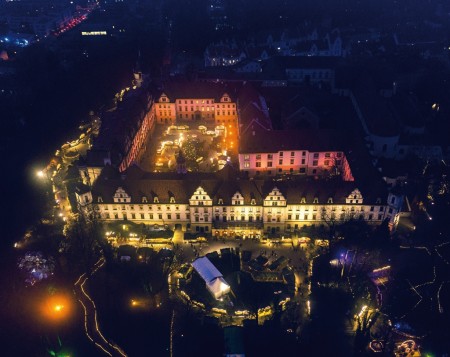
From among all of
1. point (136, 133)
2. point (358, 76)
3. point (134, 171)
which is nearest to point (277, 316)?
point (134, 171)

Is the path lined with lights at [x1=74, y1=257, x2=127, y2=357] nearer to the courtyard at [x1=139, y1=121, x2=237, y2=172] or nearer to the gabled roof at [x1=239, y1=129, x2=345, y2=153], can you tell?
the courtyard at [x1=139, y1=121, x2=237, y2=172]

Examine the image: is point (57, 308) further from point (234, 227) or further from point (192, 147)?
point (192, 147)

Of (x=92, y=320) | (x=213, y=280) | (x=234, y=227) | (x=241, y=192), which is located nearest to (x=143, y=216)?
(x=234, y=227)

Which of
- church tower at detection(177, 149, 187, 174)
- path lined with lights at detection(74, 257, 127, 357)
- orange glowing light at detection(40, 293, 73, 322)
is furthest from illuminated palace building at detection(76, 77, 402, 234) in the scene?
orange glowing light at detection(40, 293, 73, 322)

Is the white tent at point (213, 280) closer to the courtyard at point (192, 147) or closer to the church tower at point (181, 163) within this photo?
the church tower at point (181, 163)

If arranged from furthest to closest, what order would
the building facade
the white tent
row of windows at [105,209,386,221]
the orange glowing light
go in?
row of windows at [105,209,386,221], the building facade, the white tent, the orange glowing light

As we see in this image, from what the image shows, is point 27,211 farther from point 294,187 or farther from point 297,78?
point 297,78
